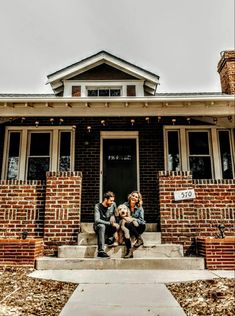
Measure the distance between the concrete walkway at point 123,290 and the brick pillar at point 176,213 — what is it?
994 millimetres

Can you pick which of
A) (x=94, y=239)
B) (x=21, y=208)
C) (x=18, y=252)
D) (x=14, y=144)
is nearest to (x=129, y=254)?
(x=94, y=239)

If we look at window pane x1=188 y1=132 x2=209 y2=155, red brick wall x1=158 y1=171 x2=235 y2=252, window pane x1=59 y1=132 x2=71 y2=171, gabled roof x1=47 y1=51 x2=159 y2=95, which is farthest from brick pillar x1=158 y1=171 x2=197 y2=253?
gabled roof x1=47 y1=51 x2=159 y2=95

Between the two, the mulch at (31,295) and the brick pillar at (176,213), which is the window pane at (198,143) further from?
the mulch at (31,295)

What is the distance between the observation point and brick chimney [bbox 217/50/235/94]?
9016 millimetres

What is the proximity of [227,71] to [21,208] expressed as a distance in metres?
7.33

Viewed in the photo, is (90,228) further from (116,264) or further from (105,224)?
(116,264)

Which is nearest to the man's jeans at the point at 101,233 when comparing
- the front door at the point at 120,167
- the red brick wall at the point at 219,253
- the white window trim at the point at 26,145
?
the red brick wall at the point at 219,253

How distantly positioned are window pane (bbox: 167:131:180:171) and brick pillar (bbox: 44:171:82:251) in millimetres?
2731

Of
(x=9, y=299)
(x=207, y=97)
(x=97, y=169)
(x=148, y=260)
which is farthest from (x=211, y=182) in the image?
(x=9, y=299)

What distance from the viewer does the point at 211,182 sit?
255 inches

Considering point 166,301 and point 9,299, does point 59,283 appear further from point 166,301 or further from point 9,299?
point 166,301

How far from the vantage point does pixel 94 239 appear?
601 cm

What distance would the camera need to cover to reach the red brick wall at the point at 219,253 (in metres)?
5.27

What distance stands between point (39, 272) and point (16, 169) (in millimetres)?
3491
